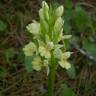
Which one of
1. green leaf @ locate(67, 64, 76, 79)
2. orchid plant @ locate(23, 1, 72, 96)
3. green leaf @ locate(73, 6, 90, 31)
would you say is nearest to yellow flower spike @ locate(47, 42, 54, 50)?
orchid plant @ locate(23, 1, 72, 96)

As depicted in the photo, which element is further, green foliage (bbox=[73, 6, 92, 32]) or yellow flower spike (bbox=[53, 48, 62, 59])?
green foliage (bbox=[73, 6, 92, 32])

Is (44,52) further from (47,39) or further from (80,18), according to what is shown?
(80,18)

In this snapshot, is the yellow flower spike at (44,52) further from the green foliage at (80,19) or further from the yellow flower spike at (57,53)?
the green foliage at (80,19)

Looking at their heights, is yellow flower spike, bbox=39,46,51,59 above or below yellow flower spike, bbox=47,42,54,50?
below

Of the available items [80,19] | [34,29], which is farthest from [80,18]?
[34,29]

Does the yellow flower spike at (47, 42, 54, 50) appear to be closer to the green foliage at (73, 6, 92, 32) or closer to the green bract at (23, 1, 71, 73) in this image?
the green bract at (23, 1, 71, 73)

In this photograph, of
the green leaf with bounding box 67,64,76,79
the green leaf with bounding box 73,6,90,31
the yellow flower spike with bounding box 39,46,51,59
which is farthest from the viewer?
the green leaf with bounding box 73,6,90,31

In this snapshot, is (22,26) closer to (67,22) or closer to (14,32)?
(14,32)

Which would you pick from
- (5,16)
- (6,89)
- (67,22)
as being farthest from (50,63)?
(5,16)
